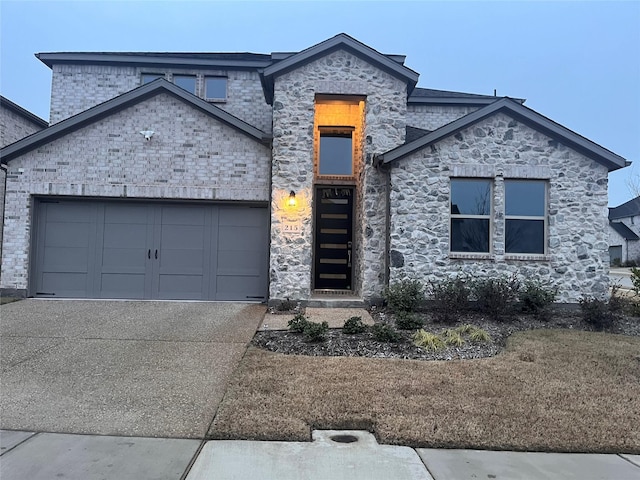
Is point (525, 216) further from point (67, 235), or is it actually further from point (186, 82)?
point (186, 82)

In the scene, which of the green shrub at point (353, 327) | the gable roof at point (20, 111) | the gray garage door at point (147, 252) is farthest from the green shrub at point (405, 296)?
the gable roof at point (20, 111)

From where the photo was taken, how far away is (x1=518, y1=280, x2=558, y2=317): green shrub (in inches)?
340

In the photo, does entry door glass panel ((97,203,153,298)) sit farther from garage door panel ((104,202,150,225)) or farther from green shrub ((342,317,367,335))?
green shrub ((342,317,367,335))

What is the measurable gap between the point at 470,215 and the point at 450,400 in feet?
19.2

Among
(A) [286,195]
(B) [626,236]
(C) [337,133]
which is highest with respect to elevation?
(C) [337,133]

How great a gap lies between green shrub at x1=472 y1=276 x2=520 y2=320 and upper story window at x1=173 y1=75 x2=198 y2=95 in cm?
1096

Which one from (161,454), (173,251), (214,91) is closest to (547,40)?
(214,91)

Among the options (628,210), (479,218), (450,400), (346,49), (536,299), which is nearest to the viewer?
(450,400)

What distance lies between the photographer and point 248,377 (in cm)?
500

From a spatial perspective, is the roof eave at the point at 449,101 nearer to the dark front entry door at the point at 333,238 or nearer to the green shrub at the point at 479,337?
the dark front entry door at the point at 333,238

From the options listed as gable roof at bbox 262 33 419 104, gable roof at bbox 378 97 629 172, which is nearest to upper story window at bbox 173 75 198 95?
gable roof at bbox 262 33 419 104

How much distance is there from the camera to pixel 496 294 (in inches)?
334

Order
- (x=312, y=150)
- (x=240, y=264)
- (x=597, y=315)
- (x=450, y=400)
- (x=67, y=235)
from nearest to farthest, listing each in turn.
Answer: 1. (x=450, y=400)
2. (x=597, y=315)
3. (x=312, y=150)
4. (x=67, y=235)
5. (x=240, y=264)

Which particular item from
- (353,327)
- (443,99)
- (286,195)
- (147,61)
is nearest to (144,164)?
(286,195)
